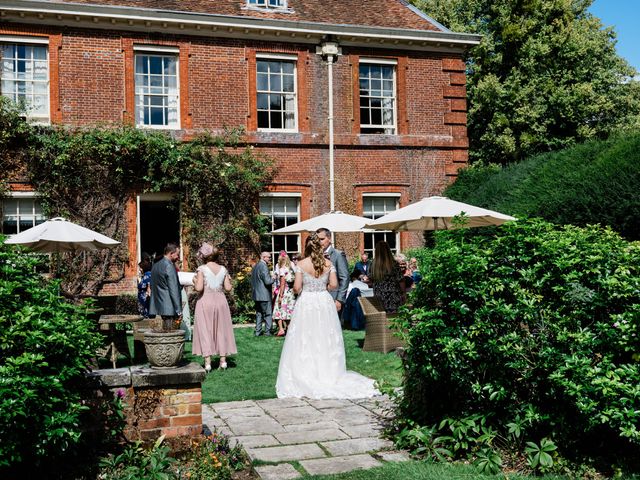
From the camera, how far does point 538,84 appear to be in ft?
92.2

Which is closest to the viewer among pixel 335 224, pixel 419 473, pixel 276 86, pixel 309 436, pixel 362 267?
pixel 419 473

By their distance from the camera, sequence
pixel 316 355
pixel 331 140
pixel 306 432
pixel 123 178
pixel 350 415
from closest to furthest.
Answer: pixel 306 432 → pixel 350 415 → pixel 316 355 → pixel 123 178 → pixel 331 140

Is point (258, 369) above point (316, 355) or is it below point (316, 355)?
below

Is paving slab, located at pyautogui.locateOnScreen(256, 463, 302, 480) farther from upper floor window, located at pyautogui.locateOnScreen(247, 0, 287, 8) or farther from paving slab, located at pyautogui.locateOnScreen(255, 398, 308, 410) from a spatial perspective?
upper floor window, located at pyautogui.locateOnScreen(247, 0, 287, 8)

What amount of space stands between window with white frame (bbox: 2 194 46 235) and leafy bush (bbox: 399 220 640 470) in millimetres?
12663

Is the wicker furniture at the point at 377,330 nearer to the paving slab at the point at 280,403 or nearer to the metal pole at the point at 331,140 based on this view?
the paving slab at the point at 280,403

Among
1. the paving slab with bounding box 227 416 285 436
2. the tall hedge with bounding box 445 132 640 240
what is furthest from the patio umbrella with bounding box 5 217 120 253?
the tall hedge with bounding box 445 132 640 240

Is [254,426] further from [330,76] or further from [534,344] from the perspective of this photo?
[330,76]

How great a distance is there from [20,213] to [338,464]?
1304cm

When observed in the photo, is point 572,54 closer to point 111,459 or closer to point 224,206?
point 224,206

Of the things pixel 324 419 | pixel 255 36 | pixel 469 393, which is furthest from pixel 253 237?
pixel 469 393

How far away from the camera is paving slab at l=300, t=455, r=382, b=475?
17.3 ft

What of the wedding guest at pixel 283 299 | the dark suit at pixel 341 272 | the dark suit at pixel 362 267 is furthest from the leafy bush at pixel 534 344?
the dark suit at pixel 362 267

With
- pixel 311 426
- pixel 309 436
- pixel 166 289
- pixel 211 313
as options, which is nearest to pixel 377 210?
pixel 211 313
